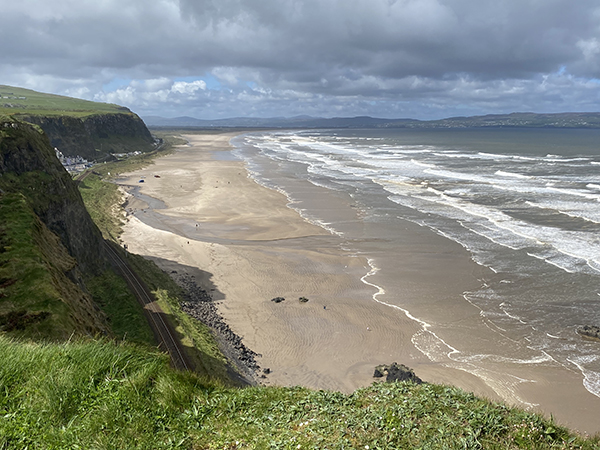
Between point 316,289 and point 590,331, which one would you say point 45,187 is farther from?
point 590,331

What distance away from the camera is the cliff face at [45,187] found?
87.6 feet

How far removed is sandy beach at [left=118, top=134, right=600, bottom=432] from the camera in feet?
70.1

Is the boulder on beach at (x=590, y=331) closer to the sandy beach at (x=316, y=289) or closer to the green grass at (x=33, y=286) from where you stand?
the sandy beach at (x=316, y=289)

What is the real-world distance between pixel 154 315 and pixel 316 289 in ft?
40.3

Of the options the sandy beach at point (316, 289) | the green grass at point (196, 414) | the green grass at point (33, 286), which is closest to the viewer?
the green grass at point (196, 414)

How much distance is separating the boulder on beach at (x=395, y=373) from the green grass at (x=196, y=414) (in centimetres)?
1142

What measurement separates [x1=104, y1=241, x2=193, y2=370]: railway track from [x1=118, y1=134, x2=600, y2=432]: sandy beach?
15.1ft

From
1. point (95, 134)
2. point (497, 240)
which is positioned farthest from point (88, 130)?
point (497, 240)

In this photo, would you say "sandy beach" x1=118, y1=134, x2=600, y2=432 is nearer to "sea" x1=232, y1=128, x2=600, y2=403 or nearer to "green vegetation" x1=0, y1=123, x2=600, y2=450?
"sea" x1=232, y1=128, x2=600, y2=403

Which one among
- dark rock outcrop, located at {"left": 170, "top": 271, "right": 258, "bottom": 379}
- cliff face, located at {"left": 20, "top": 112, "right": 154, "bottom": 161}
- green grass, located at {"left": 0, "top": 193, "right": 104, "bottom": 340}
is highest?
cliff face, located at {"left": 20, "top": 112, "right": 154, "bottom": 161}

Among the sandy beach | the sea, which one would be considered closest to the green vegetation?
the sandy beach

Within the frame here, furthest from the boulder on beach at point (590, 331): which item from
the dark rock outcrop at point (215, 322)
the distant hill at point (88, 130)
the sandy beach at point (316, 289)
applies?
the distant hill at point (88, 130)

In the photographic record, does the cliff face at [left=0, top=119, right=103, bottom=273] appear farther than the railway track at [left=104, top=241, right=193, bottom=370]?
Yes

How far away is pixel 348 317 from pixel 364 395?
19055 millimetres
